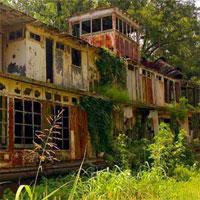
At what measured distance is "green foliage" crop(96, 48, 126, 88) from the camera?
19.9 m

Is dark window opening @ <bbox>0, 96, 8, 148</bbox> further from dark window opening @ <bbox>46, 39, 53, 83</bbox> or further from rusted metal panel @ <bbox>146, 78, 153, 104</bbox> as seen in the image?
rusted metal panel @ <bbox>146, 78, 153, 104</bbox>

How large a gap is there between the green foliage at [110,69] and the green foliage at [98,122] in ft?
7.64

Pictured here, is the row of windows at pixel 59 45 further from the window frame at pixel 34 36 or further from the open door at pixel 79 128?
the open door at pixel 79 128

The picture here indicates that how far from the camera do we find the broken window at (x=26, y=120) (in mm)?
13328

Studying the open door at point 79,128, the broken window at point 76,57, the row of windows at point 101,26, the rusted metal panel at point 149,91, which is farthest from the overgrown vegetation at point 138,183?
the row of windows at point 101,26

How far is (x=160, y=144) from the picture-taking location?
47.0 feet

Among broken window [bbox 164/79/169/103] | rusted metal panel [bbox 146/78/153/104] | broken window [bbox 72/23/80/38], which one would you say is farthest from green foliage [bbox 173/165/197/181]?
broken window [bbox 72/23/80/38]

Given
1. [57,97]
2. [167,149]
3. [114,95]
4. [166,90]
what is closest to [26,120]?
[57,97]

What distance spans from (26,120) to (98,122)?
4.37 m

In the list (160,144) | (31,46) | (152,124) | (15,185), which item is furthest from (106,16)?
(15,185)

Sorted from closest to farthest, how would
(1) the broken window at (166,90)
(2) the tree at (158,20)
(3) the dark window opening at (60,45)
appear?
(3) the dark window opening at (60,45), (1) the broken window at (166,90), (2) the tree at (158,20)

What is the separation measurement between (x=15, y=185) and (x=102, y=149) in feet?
17.1

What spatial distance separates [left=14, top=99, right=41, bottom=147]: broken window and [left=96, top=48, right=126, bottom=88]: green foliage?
20.6 feet

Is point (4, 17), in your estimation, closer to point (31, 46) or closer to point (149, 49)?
point (31, 46)
